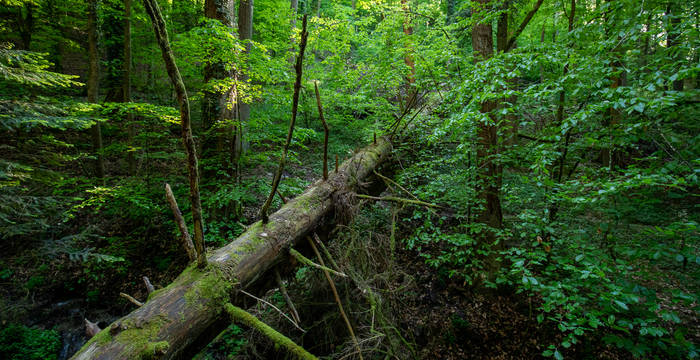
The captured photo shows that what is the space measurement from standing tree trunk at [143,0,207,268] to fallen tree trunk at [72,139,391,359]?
0.18 m

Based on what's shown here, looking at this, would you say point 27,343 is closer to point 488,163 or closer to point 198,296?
point 198,296

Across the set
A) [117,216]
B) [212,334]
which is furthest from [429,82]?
[117,216]

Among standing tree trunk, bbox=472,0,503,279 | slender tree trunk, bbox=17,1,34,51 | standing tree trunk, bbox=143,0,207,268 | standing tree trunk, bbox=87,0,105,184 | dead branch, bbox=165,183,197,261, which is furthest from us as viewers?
slender tree trunk, bbox=17,1,34,51

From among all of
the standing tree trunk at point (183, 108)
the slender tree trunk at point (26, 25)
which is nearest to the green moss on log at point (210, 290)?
the standing tree trunk at point (183, 108)

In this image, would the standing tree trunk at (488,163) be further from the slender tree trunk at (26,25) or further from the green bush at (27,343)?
the slender tree trunk at (26,25)

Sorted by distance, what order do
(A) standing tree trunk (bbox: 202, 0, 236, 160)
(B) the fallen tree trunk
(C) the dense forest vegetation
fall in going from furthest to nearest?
(A) standing tree trunk (bbox: 202, 0, 236, 160) < (C) the dense forest vegetation < (B) the fallen tree trunk

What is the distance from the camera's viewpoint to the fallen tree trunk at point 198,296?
1520 mm

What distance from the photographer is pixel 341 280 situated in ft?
10.3

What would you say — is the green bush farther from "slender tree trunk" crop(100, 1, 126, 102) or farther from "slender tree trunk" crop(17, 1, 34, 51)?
"slender tree trunk" crop(17, 1, 34, 51)

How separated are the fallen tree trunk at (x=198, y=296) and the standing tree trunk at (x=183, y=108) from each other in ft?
0.59

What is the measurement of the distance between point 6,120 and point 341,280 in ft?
15.9

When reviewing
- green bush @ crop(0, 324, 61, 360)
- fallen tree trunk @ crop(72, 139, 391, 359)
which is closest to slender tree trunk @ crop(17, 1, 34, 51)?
green bush @ crop(0, 324, 61, 360)

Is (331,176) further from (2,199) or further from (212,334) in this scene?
(2,199)

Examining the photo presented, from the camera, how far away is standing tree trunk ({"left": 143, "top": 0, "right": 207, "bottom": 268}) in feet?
4.57
